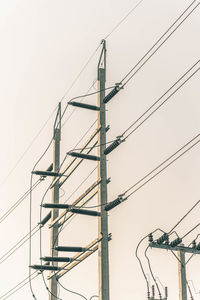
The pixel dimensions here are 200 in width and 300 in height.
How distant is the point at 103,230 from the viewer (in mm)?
13477

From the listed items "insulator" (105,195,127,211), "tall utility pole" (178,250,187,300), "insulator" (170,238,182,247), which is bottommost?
"tall utility pole" (178,250,187,300)

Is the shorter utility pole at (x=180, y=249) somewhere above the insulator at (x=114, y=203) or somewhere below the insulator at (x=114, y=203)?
below

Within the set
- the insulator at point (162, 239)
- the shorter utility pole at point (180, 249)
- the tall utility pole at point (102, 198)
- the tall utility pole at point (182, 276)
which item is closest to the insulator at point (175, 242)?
the shorter utility pole at point (180, 249)

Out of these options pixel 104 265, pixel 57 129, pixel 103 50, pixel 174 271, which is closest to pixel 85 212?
pixel 104 265

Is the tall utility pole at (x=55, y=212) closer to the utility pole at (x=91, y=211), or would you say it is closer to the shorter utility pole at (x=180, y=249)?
the utility pole at (x=91, y=211)

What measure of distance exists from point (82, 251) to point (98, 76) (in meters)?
3.94

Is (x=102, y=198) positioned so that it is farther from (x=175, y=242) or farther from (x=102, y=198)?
(x=175, y=242)

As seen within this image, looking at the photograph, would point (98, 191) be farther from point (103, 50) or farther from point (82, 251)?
point (103, 50)

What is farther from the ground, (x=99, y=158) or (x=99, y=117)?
(x=99, y=117)

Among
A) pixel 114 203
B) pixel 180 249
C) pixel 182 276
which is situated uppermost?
pixel 114 203

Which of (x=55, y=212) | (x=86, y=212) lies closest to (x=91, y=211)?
(x=86, y=212)

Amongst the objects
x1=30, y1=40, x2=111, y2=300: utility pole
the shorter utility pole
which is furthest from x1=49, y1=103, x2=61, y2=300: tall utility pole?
the shorter utility pole

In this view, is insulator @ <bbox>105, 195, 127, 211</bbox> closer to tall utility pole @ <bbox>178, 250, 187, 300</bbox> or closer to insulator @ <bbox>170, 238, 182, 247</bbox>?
insulator @ <bbox>170, 238, 182, 247</bbox>

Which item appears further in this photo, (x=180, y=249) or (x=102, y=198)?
(x=180, y=249)
